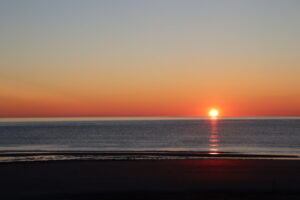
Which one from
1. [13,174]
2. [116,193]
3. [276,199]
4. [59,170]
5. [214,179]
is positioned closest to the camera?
[276,199]

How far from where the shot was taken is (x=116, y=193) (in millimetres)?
19469

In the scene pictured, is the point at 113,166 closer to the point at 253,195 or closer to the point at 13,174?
the point at 13,174

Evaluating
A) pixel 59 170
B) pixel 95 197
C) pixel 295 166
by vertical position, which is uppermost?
pixel 295 166

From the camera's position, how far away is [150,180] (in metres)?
23.3

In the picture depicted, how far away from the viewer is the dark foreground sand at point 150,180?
756 inches

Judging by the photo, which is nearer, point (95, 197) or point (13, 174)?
point (95, 197)

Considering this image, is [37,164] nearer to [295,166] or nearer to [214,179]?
[214,179]

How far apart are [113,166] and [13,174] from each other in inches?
277

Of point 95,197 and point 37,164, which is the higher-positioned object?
point 37,164

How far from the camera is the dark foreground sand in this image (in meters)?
19.2

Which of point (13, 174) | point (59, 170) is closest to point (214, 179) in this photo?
point (59, 170)

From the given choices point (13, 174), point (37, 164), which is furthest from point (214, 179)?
point (37, 164)

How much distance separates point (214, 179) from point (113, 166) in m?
8.85

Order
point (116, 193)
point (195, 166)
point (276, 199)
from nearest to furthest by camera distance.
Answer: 1. point (276, 199)
2. point (116, 193)
3. point (195, 166)
